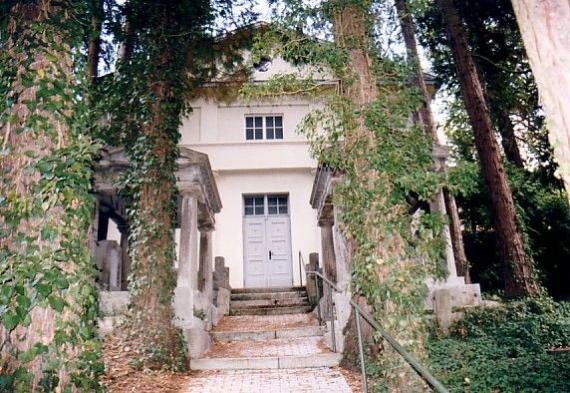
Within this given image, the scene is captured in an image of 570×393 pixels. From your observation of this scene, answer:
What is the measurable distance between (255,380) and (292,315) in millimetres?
4321

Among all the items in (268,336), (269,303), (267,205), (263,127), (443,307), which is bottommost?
(268,336)

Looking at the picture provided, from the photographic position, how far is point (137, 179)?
6.68m

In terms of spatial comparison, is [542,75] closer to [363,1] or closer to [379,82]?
[379,82]

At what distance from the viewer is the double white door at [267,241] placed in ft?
47.3

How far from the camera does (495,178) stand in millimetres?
8742

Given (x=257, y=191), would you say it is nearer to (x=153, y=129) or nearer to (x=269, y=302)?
(x=269, y=302)

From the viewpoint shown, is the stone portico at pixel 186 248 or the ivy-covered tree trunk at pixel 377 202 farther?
the stone portico at pixel 186 248

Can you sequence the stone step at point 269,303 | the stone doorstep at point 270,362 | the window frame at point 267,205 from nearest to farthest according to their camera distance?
1. the stone doorstep at point 270,362
2. the stone step at point 269,303
3. the window frame at point 267,205

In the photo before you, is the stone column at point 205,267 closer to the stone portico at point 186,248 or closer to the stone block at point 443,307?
the stone portico at point 186,248

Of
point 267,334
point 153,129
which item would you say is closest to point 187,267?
point 267,334

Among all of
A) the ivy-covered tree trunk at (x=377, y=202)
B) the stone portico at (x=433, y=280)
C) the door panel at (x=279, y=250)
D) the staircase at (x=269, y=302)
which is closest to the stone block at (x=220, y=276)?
the staircase at (x=269, y=302)

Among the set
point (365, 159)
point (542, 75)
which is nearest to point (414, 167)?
point (365, 159)

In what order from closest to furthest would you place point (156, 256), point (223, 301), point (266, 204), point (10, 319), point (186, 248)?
point (10, 319) → point (156, 256) → point (186, 248) → point (223, 301) → point (266, 204)

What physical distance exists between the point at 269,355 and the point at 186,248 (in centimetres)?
237
